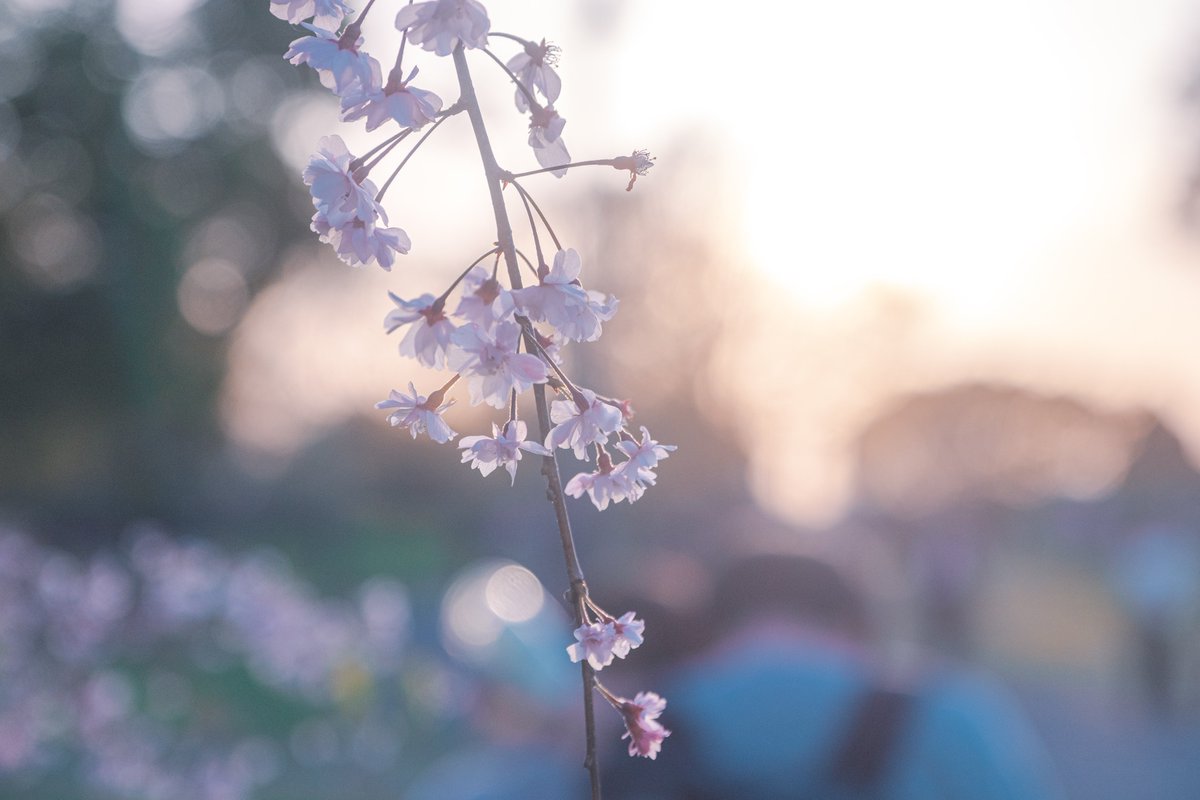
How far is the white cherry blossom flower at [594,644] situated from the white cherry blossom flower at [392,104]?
1.41 ft

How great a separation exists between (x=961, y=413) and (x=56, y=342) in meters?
32.7

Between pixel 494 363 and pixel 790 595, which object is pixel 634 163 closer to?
pixel 494 363

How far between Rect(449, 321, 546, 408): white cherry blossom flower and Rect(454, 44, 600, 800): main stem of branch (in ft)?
0.06

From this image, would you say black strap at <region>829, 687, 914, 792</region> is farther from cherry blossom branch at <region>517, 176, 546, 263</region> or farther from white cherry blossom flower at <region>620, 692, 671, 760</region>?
cherry blossom branch at <region>517, 176, 546, 263</region>

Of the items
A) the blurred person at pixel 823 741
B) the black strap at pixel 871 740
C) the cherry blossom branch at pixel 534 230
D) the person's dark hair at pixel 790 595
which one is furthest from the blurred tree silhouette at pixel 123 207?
the cherry blossom branch at pixel 534 230

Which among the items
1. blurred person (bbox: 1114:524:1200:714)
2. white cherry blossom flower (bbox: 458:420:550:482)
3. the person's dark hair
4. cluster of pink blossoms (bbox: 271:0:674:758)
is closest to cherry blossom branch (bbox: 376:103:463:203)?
cluster of pink blossoms (bbox: 271:0:674:758)

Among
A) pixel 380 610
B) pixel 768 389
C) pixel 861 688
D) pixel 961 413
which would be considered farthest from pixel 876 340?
pixel 961 413

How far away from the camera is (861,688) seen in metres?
2.52

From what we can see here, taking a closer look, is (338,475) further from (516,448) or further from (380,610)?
(516,448)

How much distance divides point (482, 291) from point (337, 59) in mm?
262

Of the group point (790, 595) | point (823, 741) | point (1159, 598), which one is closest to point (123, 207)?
point (1159, 598)

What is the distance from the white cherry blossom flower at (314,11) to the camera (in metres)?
0.84

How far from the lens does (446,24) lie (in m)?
0.76

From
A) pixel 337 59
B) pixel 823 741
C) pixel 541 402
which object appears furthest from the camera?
pixel 823 741
